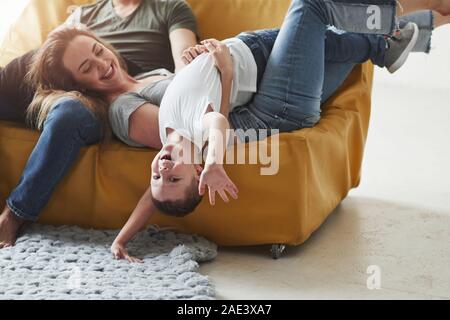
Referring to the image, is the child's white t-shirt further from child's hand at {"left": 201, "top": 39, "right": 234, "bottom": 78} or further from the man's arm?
the man's arm

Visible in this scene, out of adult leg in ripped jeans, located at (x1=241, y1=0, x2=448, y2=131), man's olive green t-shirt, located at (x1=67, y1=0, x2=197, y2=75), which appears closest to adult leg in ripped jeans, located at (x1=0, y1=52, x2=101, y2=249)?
man's olive green t-shirt, located at (x1=67, y1=0, x2=197, y2=75)

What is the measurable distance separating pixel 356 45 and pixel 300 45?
0.21 meters

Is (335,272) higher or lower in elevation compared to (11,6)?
lower

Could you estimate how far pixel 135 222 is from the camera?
2.06 metres

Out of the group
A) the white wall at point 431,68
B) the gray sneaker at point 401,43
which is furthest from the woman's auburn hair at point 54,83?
the white wall at point 431,68

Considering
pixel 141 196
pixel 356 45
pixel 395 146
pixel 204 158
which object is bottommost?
pixel 395 146

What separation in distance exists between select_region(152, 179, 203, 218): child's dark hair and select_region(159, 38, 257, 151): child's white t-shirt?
106mm

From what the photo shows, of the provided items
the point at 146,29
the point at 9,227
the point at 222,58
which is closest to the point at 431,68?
the point at 146,29

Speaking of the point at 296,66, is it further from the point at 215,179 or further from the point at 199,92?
the point at 215,179
